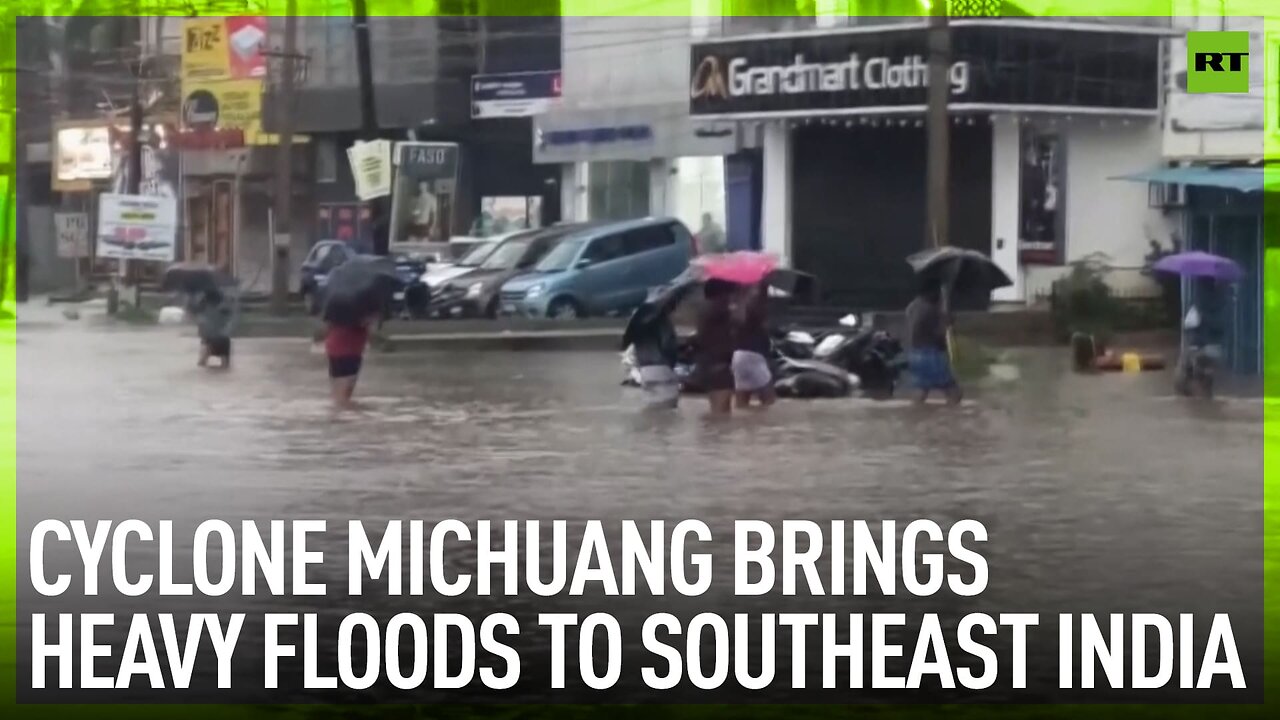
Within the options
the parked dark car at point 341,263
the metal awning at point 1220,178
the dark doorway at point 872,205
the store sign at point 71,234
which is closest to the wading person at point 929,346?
the dark doorway at point 872,205

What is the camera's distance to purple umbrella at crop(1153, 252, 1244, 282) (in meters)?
16.9

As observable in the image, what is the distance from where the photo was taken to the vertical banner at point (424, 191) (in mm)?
16531

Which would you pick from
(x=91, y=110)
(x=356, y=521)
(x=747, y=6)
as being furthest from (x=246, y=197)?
(x=356, y=521)

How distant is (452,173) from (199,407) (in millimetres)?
2654

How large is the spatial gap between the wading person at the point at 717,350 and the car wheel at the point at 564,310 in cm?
118

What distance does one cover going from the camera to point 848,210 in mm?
18375

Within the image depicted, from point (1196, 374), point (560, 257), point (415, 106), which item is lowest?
point (1196, 374)

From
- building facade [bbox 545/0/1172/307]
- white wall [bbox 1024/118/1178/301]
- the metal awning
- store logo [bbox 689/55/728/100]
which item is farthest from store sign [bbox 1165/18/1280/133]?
store logo [bbox 689/55/728/100]

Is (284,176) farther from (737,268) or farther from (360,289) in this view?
(737,268)

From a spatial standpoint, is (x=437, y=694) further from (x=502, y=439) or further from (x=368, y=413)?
(x=368, y=413)

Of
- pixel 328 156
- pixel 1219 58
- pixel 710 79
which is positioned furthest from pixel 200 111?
pixel 1219 58

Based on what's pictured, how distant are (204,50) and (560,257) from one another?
5.28 m

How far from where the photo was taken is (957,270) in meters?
16.8

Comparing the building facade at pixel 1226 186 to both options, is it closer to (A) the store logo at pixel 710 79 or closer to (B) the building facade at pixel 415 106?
(A) the store logo at pixel 710 79
